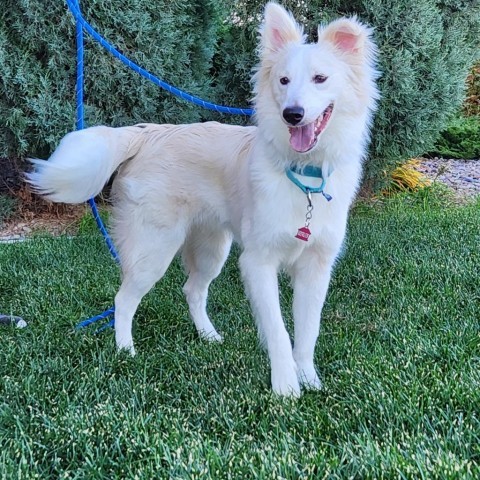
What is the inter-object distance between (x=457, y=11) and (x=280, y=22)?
13.9ft

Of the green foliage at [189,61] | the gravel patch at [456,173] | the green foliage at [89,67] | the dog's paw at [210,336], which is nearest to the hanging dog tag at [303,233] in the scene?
the dog's paw at [210,336]

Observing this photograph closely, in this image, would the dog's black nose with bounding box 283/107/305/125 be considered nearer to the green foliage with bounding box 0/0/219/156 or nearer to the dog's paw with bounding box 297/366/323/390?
the dog's paw with bounding box 297/366/323/390

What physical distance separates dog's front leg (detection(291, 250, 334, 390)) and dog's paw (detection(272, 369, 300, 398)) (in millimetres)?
200

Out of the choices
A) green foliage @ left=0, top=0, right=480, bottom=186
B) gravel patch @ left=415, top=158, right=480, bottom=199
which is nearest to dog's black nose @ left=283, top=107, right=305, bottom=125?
green foliage @ left=0, top=0, right=480, bottom=186

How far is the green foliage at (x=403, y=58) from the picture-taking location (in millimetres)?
5805

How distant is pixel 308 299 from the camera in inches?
112

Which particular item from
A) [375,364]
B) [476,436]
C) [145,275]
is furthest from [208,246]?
[476,436]

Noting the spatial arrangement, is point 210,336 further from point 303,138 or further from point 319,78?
point 319,78

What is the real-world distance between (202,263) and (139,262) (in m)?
0.50

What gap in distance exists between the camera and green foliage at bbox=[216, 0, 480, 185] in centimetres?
580

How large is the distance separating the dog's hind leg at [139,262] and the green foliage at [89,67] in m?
2.85

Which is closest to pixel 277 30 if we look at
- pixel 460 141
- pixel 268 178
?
pixel 268 178

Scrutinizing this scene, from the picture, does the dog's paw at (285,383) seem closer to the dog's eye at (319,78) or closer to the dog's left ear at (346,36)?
the dog's eye at (319,78)

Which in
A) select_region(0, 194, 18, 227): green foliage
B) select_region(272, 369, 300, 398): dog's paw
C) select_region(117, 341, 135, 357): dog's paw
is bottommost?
select_region(0, 194, 18, 227): green foliage
